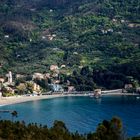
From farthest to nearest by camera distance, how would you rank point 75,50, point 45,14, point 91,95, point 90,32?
point 45,14 < point 90,32 < point 75,50 < point 91,95

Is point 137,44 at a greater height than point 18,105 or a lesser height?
greater

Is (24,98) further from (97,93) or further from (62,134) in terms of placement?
(62,134)

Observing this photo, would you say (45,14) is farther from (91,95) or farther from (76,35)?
(91,95)

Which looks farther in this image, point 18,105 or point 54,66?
point 54,66

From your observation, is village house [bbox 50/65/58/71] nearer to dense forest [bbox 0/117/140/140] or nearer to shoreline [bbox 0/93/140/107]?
shoreline [bbox 0/93/140/107]

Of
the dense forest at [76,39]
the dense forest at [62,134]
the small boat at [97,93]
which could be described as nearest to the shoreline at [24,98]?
the small boat at [97,93]

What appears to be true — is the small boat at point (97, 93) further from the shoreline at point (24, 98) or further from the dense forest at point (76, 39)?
the dense forest at point (76, 39)

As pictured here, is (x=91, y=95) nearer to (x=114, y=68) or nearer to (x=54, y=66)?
(x=114, y=68)

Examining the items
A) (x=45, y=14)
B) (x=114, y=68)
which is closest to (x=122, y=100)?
(x=114, y=68)

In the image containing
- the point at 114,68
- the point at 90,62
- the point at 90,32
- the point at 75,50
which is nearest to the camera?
the point at 114,68
